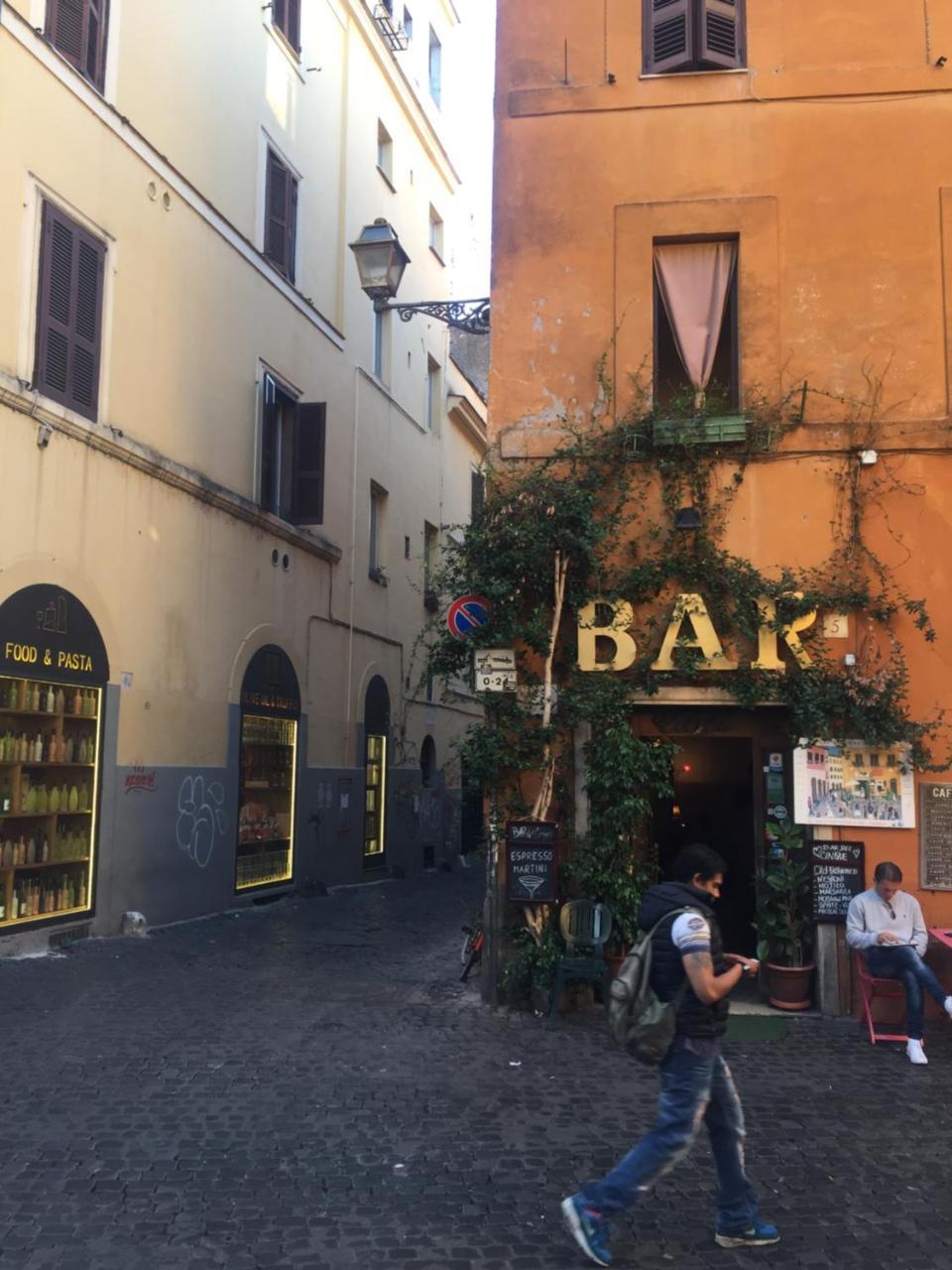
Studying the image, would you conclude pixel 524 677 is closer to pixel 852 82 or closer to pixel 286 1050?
pixel 286 1050

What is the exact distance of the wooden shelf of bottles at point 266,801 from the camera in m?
15.2

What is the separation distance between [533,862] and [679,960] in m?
4.26

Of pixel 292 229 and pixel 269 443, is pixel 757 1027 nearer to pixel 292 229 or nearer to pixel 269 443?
pixel 269 443

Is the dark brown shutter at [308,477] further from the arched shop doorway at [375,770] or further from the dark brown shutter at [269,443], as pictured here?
the arched shop doorway at [375,770]

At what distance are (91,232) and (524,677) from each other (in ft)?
22.8

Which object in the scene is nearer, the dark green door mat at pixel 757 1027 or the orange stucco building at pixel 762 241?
the dark green door mat at pixel 757 1027

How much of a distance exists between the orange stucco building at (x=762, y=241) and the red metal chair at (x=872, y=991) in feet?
3.50

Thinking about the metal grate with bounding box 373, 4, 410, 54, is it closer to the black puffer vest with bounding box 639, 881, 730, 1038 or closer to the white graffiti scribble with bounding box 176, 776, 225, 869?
the white graffiti scribble with bounding box 176, 776, 225, 869

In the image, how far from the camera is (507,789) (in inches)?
356

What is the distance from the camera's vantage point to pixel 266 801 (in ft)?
52.1

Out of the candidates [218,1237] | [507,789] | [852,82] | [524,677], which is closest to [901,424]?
[852,82]

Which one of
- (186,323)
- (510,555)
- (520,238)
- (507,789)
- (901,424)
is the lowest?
(507,789)

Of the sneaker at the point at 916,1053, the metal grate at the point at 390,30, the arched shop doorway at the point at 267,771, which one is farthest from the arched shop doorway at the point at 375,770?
the sneaker at the point at 916,1053

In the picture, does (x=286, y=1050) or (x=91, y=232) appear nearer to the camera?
(x=286, y=1050)
